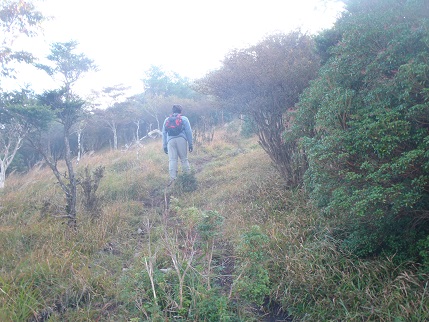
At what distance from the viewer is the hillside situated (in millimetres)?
2521

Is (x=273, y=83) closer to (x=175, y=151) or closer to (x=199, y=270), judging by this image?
(x=175, y=151)

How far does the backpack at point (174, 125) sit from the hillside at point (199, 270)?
86.5 inches

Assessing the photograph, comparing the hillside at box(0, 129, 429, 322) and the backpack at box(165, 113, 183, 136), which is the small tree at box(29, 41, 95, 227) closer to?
the hillside at box(0, 129, 429, 322)

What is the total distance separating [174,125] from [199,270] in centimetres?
445

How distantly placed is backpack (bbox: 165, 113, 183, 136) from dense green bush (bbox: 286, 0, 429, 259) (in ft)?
12.5

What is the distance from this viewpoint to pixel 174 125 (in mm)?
6855

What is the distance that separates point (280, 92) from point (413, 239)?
10.6ft

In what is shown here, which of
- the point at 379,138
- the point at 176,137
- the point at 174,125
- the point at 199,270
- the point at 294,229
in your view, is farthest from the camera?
the point at 176,137

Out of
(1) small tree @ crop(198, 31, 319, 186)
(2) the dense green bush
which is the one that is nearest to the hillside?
(2) the dense green bush

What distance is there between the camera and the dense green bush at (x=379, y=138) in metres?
2.49

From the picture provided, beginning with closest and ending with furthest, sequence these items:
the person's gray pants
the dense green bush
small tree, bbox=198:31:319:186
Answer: the dense green bush, small tree, bbox=198:31:319:186, the person's gray pants

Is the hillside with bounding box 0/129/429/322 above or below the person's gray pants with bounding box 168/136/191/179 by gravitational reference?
below

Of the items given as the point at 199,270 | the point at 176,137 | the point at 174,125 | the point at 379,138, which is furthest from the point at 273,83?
the point at 199,270

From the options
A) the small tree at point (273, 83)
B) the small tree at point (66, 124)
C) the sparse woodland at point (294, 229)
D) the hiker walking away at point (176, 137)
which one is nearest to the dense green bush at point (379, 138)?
the sparse woodland at point (294, 229)
